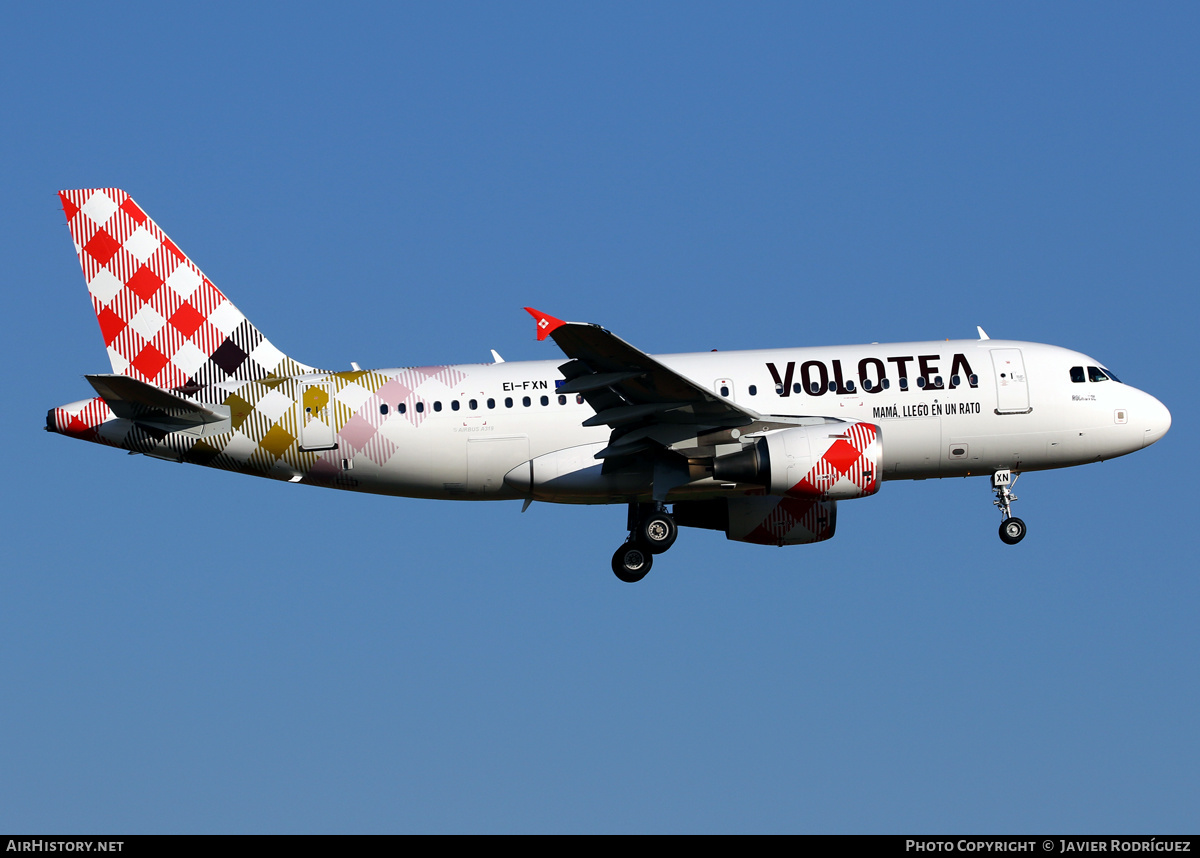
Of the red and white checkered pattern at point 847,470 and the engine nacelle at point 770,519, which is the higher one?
the engine nacelle at point 770,519

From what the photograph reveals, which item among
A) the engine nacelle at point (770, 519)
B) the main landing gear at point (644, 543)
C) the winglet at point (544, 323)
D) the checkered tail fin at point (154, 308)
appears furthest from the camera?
the engine nacelle at point (770, 519)

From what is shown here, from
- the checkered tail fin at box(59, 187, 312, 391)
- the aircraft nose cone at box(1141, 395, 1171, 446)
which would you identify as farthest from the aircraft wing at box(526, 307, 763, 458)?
the aircraft nose cone at box(1141, 395, 1171, 446)

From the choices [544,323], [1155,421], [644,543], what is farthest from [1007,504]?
[544,323]

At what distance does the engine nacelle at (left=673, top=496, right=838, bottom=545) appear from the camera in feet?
131

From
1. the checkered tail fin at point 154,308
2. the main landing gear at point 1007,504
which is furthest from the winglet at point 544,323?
the main landing gear at point 1007,504

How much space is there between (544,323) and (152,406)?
412 inches

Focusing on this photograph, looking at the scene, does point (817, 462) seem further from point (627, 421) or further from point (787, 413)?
point (627, 421)

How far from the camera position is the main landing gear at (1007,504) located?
3741 centimetres

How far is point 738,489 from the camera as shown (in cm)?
3634

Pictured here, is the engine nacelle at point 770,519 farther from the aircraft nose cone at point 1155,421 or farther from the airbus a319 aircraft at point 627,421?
the aircraft nose cone at point 1155,421

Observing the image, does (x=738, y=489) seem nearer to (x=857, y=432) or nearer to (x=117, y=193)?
(x=857, y=432)

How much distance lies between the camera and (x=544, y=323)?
31.8 m

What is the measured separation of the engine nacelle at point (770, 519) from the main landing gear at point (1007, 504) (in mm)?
4634
